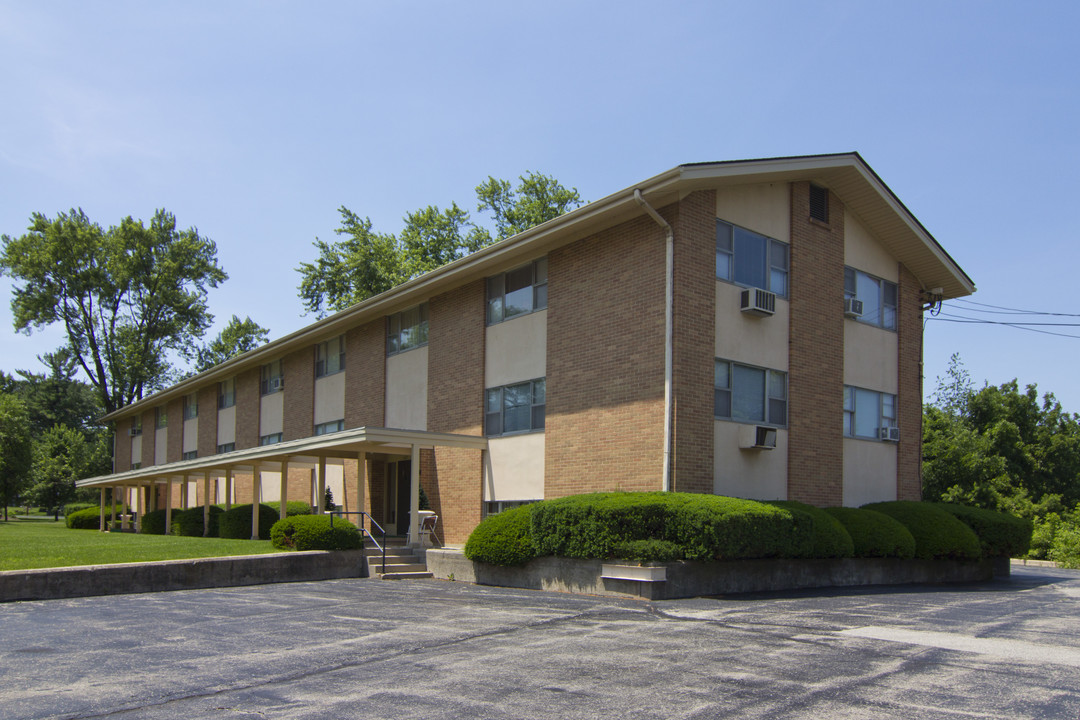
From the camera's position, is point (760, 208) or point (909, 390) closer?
point (760, 208)

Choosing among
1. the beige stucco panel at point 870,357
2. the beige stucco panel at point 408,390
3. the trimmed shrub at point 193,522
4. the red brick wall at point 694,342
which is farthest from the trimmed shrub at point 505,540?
the trimmed shrub at point 193,522

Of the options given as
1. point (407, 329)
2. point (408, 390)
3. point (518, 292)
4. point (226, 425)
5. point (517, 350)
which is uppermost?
point (518, 292)

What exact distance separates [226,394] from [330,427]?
1000 cm

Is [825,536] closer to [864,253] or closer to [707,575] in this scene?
[707,575]

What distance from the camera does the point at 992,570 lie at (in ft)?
63.9

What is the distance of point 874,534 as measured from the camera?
16.3m

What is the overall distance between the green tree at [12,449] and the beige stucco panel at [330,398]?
31.3 metres

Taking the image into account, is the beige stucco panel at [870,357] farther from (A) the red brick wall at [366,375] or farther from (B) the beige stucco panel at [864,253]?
(A) the red brick wall at [366,375]

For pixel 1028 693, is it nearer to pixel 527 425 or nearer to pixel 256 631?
pixel 256 631

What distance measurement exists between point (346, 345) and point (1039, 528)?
2200cm

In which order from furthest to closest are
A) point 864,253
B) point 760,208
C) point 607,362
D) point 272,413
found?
point 272,413
point 864,253
point 760,208
point 607,362

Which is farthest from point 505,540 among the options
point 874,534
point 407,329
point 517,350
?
point 407,329

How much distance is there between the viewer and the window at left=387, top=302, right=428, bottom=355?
2344cm

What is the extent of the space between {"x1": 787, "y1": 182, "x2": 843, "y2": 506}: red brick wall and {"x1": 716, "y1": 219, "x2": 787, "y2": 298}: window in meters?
0.37
